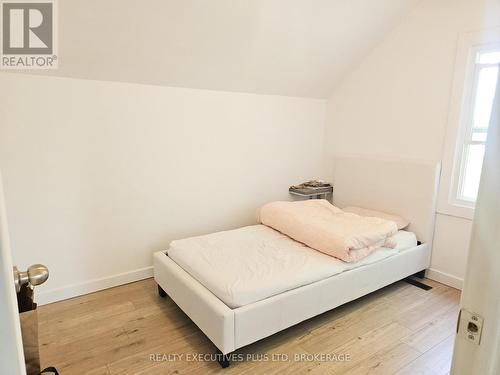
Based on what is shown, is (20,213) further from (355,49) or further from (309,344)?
(355,49)

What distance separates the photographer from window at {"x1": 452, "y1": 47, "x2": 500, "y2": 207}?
2688mm

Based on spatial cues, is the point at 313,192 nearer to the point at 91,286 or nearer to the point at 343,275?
the point at 343,275

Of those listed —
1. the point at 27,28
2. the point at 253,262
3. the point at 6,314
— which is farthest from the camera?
the point at 253,262

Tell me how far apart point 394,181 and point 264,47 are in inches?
70.3

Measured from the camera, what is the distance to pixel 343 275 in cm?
235

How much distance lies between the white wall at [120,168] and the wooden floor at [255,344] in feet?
1.22

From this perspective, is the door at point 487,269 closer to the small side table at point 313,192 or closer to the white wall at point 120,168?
the white wall at point 120,168

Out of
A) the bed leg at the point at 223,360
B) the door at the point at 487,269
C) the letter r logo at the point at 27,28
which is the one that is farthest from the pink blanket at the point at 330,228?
the letter r logo at the point at 27,28

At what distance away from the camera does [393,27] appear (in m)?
3.21

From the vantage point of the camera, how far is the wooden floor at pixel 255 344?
192 centimetres

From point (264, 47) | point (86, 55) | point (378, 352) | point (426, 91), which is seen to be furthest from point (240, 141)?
point (378, 352)

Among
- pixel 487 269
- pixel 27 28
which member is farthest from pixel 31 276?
pixel 27 28

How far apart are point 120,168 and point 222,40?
1.33m

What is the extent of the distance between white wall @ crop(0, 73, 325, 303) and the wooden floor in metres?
0.37
